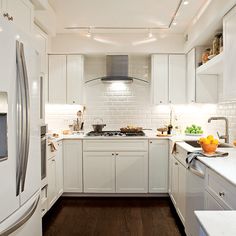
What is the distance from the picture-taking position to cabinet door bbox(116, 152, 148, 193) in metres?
3.57

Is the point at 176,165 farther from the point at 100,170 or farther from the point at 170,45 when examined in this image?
the point at 170,45

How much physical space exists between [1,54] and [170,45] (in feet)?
10.6

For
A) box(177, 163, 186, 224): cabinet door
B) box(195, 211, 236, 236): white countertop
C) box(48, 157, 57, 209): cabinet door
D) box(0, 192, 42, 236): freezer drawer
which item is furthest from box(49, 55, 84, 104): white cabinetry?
box(195, 211, 236, 236): white countertop

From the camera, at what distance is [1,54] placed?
3.84ft

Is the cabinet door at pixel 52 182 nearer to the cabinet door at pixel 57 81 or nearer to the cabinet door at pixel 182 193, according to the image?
the cabinet door at pixel 57 81

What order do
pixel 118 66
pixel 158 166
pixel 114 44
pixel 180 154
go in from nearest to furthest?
pixel 180 154
pixel 158 166
pixel 114 44
pixel 118 66

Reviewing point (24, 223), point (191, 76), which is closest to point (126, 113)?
point (191, 76)

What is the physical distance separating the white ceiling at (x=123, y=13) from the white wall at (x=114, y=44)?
0.22 metres

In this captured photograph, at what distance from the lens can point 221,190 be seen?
154 centimetres

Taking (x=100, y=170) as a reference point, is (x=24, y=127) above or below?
above

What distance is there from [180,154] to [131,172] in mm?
1063

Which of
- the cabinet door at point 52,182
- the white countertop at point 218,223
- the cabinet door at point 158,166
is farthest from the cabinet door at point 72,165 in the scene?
the white countertop at point 218,223

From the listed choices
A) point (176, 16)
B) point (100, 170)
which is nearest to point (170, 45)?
point (176, 16)

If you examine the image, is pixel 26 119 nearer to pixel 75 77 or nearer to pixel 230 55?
pixel 230 55
